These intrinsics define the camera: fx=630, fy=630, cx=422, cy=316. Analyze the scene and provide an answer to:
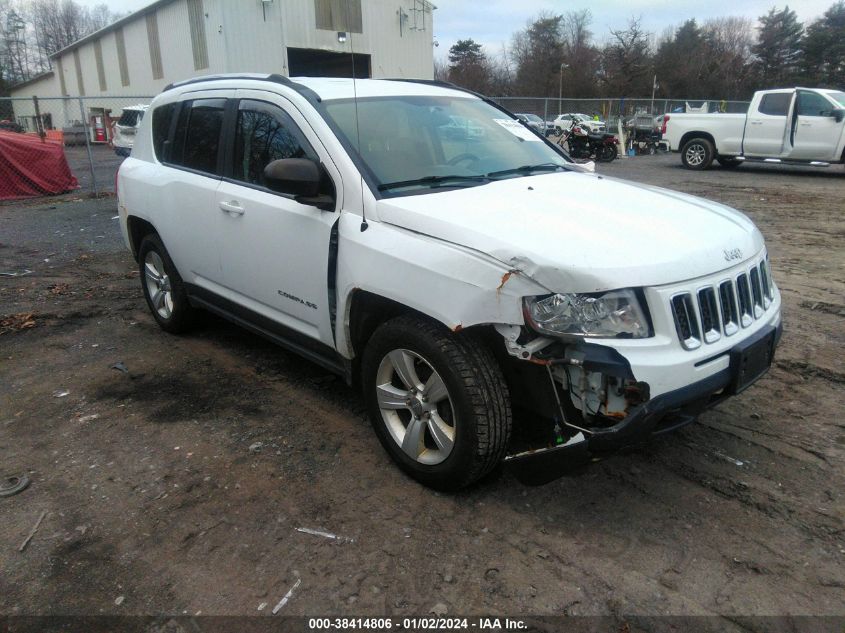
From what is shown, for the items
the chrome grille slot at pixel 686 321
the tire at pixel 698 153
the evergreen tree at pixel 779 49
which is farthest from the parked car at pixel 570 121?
the evergreen tree at pixel 779 49

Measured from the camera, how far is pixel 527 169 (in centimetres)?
374

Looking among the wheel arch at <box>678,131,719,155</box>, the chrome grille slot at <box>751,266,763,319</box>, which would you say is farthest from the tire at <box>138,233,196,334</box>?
the wheel arch at <box>678,131,719,155</box>

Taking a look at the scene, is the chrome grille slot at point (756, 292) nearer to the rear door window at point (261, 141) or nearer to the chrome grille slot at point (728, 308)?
the chrome grille slot at point (728, 308)

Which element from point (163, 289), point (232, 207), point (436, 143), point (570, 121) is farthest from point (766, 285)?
point (570, 121)

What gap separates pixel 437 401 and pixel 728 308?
133cm

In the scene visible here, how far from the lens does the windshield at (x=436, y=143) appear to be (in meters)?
3.29

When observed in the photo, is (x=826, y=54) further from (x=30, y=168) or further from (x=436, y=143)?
(x=436, y=143)

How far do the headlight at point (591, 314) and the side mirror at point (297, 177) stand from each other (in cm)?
131

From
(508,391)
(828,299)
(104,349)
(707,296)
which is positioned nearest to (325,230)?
(508,391)

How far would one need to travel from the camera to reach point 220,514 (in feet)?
9.53

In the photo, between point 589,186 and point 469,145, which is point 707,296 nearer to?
point 589,186

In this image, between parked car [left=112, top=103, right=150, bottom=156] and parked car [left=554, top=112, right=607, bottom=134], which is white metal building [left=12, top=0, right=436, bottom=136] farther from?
parked car [left=554, top=112, right=607, bottom=134]

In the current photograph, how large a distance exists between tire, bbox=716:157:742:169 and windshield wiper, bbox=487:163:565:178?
15.8 metres

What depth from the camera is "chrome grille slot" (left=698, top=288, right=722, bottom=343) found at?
8.42 ft
